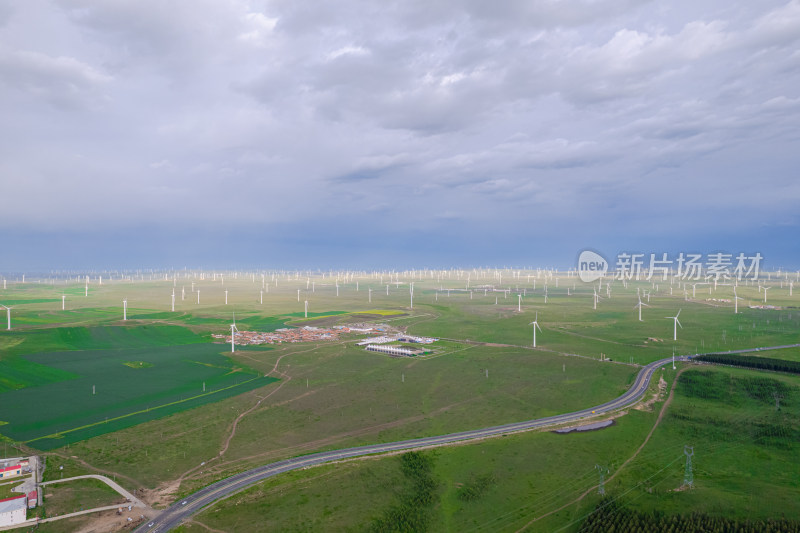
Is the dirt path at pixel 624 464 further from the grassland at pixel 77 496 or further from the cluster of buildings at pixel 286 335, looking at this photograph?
the cluster of buildings at pixel 286 335

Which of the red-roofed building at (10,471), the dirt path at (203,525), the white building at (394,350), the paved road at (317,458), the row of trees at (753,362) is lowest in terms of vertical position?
the dirt path at (203,525)

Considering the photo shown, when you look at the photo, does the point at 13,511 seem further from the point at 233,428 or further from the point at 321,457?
the point at 321,457

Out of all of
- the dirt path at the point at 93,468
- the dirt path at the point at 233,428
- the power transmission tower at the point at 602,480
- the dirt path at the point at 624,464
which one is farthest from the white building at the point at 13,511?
the power transmission tower at the point at 602,480

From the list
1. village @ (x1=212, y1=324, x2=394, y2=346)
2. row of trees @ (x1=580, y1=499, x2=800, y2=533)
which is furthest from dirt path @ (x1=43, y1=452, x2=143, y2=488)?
village @ (x1=212, y1=324, x2=394, y2=346)

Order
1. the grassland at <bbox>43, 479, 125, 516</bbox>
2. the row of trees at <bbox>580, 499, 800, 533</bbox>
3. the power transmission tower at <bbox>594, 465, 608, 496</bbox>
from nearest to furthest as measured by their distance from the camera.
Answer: the row of trees at <bbox>580, 499, 800, 533</bbox>, the grassland at <bbox>43, 479, 125, 516</bbox>, the power transmission tower at <bbox>594, 465, 608, 496</bbox>

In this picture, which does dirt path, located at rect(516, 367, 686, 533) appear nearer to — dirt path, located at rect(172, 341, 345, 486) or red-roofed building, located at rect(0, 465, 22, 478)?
dirt path, located at rect(172, 341, 345, 486)

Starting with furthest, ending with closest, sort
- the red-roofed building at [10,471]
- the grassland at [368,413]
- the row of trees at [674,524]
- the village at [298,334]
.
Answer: the village at [298,334] → the red-roofed building at [10,471] → the grassland at [368,413] → the row of trees at [674,524]

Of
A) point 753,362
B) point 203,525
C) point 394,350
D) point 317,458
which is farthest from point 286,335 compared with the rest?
point 753,362
